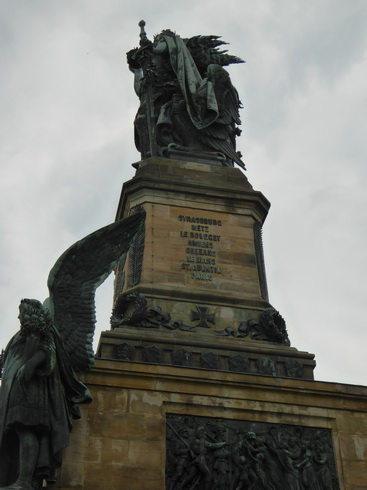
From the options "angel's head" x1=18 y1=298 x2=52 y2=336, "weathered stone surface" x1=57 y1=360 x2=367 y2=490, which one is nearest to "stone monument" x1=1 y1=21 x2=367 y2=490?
"weathered stone surface" x1=57 y1=360 x2=367 y2=490

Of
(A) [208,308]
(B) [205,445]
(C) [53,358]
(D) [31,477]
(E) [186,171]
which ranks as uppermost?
(E) [186,171]

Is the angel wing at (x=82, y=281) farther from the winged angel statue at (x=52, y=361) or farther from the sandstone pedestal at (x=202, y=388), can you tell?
the sandstone pedestal at (x=202, y=388)

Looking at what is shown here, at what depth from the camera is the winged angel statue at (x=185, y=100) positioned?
2333 centimetres

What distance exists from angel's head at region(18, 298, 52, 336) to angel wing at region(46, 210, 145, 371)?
0.78 metres

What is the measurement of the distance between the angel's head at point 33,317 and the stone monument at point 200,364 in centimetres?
140

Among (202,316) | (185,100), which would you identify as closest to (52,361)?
(202,316)

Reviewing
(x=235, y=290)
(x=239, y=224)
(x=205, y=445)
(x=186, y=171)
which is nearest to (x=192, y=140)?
(x=186, y=171)

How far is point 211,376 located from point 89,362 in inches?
94.0

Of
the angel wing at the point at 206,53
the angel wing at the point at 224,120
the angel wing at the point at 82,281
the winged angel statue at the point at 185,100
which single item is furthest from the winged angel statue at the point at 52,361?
the angel wing at the point at 206,53

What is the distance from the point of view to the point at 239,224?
816 inches

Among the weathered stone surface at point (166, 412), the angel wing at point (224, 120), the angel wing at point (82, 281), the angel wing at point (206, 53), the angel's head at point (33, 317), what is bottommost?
the weathered stone surface at point (166, 412)

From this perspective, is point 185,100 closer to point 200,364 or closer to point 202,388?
point 200,364

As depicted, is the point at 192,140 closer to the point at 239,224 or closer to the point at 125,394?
the point at 239,224

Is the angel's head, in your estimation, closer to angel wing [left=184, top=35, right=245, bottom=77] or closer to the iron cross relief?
the iron cross relief
